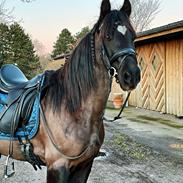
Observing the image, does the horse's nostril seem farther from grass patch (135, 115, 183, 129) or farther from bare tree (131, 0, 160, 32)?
bare tree (131, 0, 160, 32)

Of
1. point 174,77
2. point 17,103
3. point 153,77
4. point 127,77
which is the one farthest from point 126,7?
point 153,77

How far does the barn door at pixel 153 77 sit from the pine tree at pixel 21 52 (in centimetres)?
1388

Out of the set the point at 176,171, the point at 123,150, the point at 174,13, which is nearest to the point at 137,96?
the point at 123,150

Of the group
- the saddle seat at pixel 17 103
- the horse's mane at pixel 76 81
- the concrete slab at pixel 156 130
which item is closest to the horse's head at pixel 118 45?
the horse's mane at pixel 76 81

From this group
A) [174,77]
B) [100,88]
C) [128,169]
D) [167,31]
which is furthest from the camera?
[174,77]

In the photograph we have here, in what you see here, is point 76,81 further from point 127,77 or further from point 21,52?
point 21,52

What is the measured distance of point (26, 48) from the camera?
24.8m

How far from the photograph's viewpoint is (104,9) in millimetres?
1923

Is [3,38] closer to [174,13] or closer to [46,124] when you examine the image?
[174,13]

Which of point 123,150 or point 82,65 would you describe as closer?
point 82,65

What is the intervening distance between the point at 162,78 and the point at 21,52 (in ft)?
54.1

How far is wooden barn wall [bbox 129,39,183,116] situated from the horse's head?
25.2 feet

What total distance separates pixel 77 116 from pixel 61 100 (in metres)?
0.17

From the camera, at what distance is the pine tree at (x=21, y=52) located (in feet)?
79.3
